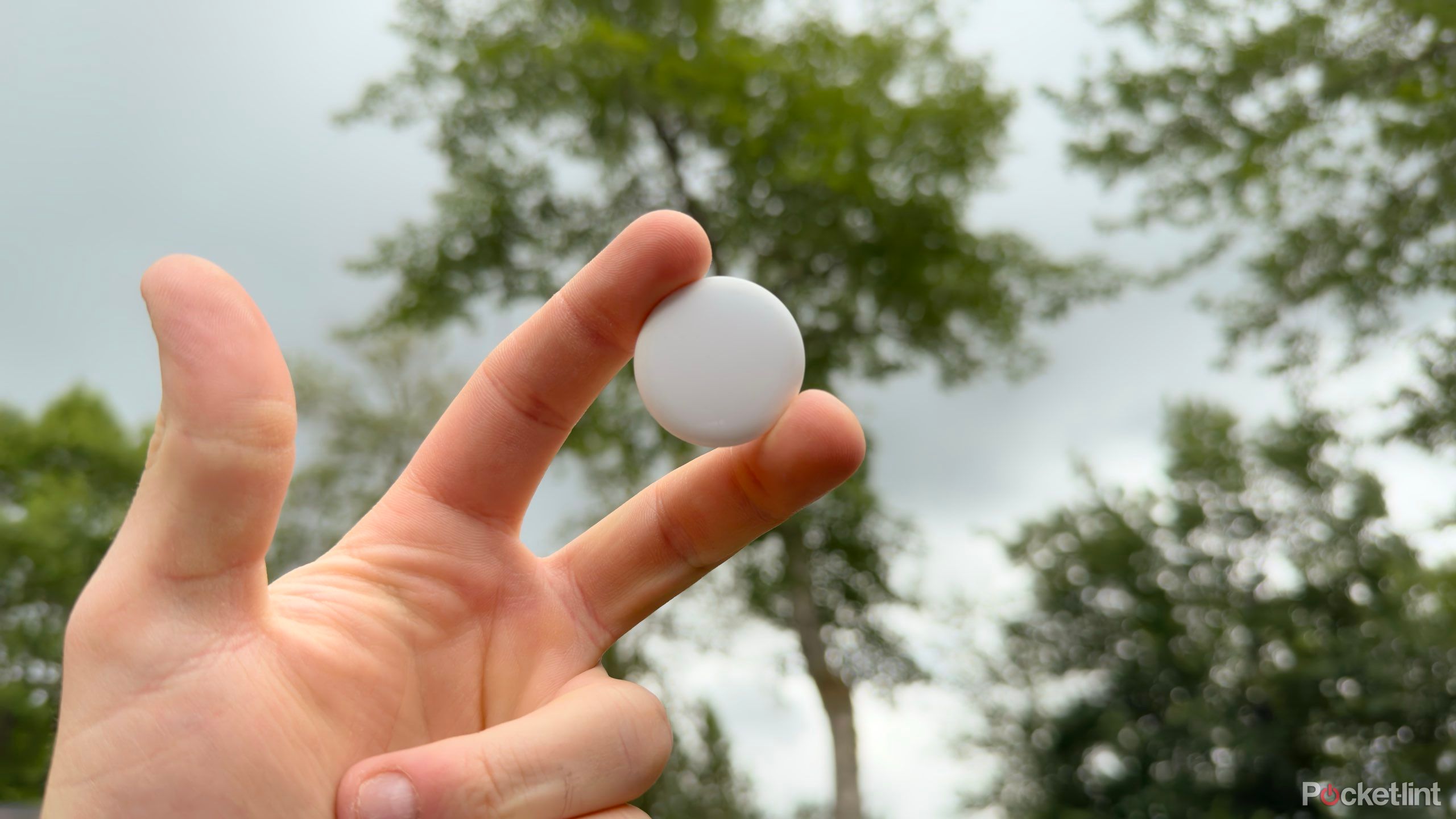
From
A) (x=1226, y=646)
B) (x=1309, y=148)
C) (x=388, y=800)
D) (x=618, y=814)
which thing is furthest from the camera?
(x=1226, y=646)

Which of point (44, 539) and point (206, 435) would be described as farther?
point (44, 539)

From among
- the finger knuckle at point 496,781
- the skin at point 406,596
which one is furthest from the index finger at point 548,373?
the finger knuckle at point 496,781

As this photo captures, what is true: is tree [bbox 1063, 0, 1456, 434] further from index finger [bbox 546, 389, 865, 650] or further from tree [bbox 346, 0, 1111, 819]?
index finger [bbox 546, 389, 865, 650]

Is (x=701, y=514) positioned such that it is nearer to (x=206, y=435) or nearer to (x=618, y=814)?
(x=618, y=814)

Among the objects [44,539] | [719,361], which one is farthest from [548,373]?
[44,539]

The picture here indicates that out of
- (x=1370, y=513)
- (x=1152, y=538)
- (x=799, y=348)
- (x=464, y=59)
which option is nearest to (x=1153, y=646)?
(x=1152, y=538)

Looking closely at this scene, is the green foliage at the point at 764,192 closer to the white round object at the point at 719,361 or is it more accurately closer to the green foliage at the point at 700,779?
the green foliage at the point at 700,779
